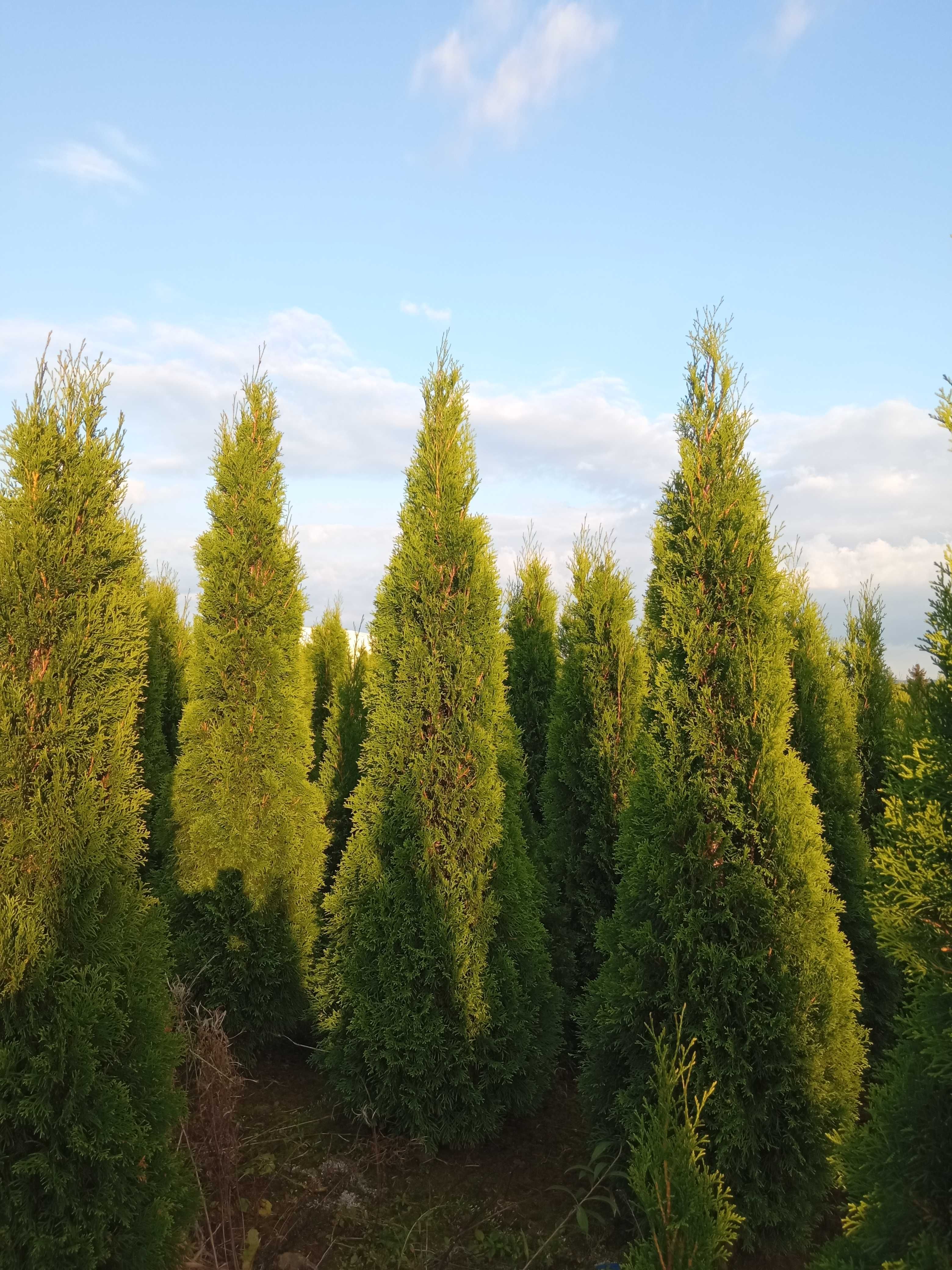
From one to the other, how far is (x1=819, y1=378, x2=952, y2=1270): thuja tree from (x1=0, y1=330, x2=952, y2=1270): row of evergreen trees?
14 mm

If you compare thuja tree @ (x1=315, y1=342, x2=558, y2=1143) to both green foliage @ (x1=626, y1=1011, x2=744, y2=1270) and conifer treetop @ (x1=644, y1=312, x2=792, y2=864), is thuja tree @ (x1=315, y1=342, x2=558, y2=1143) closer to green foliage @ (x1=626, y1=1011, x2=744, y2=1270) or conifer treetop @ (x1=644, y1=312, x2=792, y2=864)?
conifer treetop @ (x1=644, y1=312, x2=792, y2=864)

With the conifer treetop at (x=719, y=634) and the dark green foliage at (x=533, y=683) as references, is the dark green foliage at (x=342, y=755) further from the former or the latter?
the conifer treetop at (x=719, y=634)

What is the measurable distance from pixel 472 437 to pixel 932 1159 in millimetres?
5734

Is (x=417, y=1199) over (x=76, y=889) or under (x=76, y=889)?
under

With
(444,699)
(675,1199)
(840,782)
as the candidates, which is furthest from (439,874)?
(840,782)

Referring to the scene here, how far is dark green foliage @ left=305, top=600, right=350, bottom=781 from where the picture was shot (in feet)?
49.8

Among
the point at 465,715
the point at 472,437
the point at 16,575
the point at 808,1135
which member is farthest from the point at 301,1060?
the point at 472,437

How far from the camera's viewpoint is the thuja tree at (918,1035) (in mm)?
2615

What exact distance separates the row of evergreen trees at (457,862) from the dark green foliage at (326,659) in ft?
21.5

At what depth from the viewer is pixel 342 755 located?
1114 cm

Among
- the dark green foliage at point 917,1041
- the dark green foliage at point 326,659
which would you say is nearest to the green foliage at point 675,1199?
the dark green foliage at point 917,1041

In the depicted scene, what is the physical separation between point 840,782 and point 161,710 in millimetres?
8467

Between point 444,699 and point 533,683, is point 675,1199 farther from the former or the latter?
point 533,683

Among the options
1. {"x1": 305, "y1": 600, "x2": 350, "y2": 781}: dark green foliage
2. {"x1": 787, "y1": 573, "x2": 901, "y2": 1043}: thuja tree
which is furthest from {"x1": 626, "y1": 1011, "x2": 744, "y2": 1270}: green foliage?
{"x1": 305, "y1": 600, "x2": 350, "y2": 781}: dark green foliage
